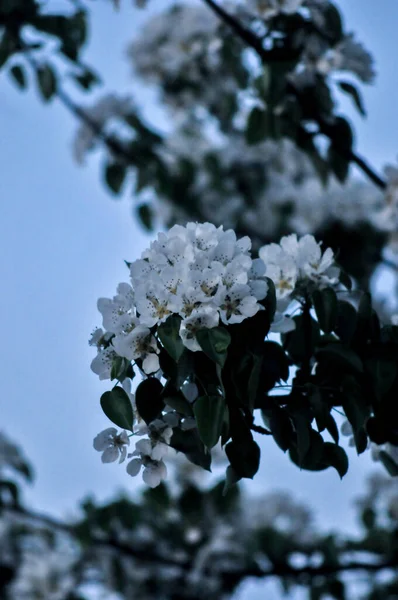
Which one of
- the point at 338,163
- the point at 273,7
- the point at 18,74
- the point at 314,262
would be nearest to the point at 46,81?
the point at 18,74

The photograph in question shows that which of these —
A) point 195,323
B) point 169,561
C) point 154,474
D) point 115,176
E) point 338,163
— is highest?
point 115,176

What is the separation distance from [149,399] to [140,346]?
66 mm

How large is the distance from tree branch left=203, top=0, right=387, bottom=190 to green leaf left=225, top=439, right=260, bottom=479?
1.24 meters

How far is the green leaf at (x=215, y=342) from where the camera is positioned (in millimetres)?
1014

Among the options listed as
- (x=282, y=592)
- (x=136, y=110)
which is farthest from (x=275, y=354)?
(x=136, y=110)

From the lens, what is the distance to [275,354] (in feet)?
3.82

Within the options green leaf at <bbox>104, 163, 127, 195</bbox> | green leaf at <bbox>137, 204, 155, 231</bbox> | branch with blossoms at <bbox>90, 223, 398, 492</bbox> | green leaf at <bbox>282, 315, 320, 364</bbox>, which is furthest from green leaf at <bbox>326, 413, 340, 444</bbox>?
green leaf at <bbox>137, 204, 155, 231</bbox>

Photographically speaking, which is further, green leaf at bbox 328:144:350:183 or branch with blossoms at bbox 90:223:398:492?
green leaf at bbox 328:144:350:183

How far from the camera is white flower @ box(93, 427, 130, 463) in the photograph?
1133mm

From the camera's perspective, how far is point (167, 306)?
1.07 meters

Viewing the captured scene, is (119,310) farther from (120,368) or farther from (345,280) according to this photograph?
(345,280)

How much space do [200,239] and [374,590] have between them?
6.89 feet

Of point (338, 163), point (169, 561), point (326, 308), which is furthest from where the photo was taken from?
point (169, 561)

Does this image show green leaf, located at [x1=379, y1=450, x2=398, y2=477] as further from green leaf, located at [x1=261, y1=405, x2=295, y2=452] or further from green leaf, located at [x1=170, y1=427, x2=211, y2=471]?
green leaf, located at [x1=170, y1=427, x2=211, y2=471]
